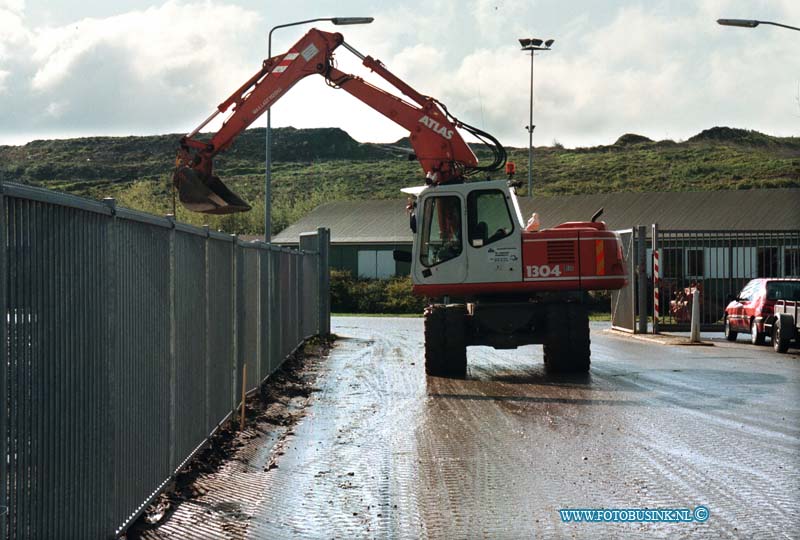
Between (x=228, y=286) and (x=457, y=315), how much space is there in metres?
6.31

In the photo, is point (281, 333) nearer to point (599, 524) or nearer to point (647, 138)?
point (599, 524)

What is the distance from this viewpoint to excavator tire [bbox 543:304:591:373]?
18.1 m

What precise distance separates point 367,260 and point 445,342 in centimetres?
4456

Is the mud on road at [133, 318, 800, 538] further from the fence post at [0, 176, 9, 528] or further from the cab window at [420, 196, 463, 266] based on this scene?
the fence post at [0, 176, 9, 528]

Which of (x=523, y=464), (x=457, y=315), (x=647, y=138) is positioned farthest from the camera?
(x=647, y=138)

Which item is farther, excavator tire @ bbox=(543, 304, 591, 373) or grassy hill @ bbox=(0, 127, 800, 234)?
grassy hill @ bbox=(0, 127, 800, 234)

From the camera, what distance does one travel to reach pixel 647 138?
160 m

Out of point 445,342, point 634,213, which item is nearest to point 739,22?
point 445,342

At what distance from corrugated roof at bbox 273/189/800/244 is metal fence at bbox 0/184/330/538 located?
1834 inches

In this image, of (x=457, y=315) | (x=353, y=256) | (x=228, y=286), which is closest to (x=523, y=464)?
(x=228, y=286)

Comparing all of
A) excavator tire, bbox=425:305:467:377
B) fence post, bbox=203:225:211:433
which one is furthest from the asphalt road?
fence post, bbox=203:225:211:433

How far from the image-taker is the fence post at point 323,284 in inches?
1093

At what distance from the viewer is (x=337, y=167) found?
6127 inches

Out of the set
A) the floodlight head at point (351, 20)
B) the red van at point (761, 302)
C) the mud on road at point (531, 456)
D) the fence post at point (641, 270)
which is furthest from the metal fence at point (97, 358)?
the fence post at point (641, 270)
